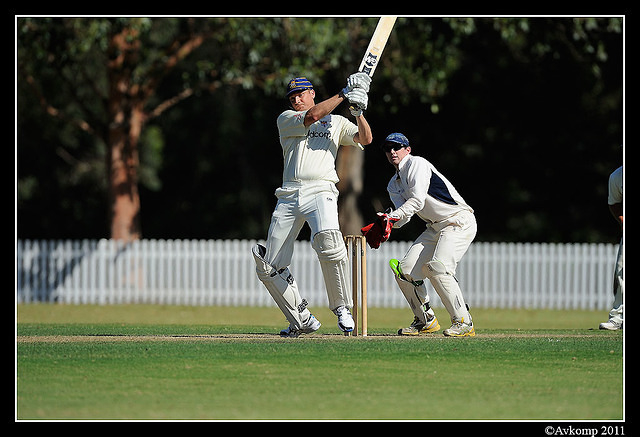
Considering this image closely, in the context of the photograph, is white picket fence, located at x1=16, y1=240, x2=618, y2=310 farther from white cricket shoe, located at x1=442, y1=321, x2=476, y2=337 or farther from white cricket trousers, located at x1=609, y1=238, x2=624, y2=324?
white cricket shoe, located at x1=442, y1=321, x2=476, y2=337

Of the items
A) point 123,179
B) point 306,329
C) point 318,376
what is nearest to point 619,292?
point 306,329

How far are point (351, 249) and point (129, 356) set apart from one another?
2313 mm

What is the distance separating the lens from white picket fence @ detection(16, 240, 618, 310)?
20.8 metres

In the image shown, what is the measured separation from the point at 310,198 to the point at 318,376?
6.41ft

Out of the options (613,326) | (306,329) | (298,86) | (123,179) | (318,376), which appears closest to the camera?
(318,376)

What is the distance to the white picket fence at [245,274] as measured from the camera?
68.2ft

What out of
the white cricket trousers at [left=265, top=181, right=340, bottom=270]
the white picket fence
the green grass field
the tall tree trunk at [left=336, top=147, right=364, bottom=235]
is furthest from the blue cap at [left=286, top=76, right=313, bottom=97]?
the tall tree trunk at [left=336, top=147, right=364, bottom=235]

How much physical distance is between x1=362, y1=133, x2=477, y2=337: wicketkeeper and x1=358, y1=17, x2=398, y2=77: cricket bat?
28.0 inches

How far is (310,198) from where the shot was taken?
9148 mm

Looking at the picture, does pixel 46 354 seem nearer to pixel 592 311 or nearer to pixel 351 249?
pixel 351 249

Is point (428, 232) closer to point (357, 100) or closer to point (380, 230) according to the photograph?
point (380, 230)

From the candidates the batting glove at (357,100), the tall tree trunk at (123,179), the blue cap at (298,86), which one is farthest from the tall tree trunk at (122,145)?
the batting glove at (357,100)
